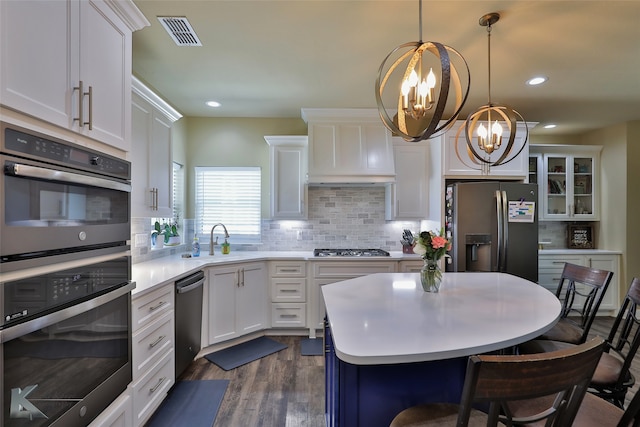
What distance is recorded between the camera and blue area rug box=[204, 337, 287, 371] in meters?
2.78

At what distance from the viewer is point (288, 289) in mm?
3402

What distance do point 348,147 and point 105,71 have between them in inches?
101

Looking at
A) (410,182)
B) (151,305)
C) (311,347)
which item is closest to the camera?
(151,305)

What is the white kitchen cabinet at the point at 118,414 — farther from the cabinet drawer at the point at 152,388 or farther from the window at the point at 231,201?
the window at the point at 231,201

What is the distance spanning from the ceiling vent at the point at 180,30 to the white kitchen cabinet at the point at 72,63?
1.36ft

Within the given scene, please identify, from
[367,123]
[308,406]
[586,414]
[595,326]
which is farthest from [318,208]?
[595,326]

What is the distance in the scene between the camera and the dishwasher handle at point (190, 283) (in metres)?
2.33

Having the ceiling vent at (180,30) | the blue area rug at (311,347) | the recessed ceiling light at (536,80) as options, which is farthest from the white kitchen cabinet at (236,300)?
the recessed ceiling light at (536,80)

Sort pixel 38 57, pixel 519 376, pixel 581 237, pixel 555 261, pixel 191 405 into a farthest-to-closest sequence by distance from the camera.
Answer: pixel 581 237, pixel 555 261, pixel 191 405, pixel 38 57, pixel 519 376

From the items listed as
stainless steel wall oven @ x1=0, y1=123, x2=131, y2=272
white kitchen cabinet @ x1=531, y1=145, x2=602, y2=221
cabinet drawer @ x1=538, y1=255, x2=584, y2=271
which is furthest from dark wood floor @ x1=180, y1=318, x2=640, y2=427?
white kitchen cabinet @ x1=531, y1=145, x2=602, y2=221

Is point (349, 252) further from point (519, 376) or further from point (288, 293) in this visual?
point (519, 376)

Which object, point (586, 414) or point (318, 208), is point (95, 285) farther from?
point (318, 208)

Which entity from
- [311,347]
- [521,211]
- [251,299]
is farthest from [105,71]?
[521,211]

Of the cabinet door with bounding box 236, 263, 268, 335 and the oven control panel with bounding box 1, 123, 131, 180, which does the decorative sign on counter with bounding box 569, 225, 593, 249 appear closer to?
the cabinet door with bounding box 236, 263, 268, 335
